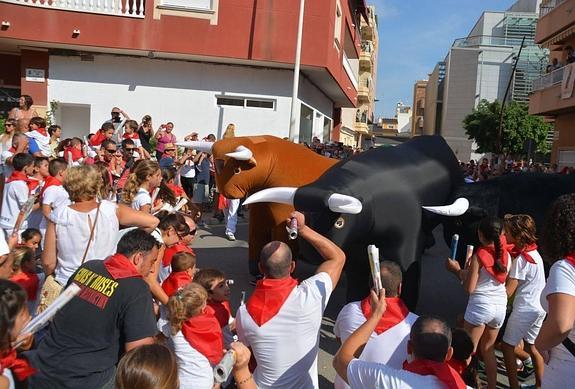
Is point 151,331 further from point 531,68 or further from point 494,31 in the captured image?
point 494,31

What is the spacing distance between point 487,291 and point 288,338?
201 cm

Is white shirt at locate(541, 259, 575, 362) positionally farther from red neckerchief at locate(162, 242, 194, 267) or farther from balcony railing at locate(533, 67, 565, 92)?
balcony railing at locate(533, 67, 565, 92)

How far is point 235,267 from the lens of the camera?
7.44 m

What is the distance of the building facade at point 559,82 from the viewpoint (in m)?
19.3

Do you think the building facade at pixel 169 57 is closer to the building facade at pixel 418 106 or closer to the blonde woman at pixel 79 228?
the blonde woman at pixel 79 228

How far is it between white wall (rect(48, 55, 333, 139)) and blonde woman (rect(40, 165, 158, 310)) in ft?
38.7

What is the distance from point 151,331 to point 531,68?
48.2m

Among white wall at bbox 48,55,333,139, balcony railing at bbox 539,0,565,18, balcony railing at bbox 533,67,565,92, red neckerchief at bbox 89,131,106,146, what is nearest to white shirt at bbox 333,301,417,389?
red neckerchief at bbox 89,131,106,146

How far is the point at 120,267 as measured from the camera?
2.62m

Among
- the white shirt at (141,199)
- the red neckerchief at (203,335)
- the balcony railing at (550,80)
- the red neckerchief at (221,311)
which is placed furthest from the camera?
the balcony railing at (550,80)

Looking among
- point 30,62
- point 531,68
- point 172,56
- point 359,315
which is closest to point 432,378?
point 359,315

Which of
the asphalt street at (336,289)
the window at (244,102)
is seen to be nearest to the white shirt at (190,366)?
the asphalt street at (336,289)

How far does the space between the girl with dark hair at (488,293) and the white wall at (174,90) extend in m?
11.4

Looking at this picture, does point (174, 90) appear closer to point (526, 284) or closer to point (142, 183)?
point (142, 183)
